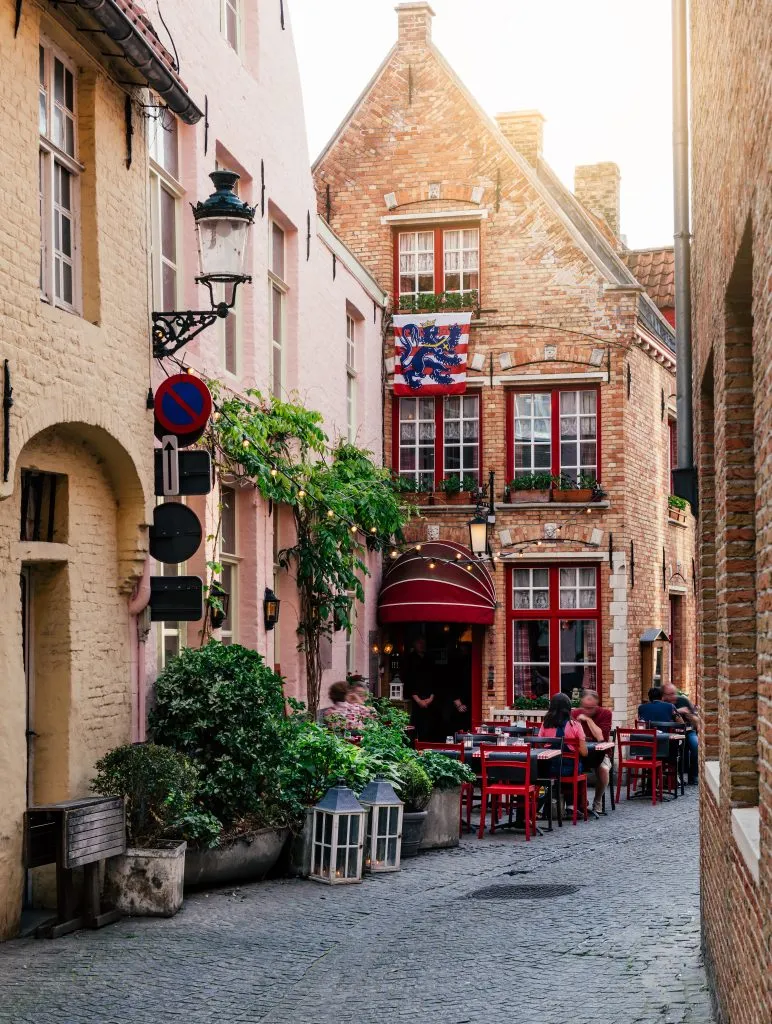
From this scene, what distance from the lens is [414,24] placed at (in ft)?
74.0

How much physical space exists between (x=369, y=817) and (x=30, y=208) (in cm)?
564

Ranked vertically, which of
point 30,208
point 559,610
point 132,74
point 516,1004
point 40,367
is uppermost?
point 132,74

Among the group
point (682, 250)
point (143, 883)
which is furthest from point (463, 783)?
point (682, 250)

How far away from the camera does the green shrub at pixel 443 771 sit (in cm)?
1290

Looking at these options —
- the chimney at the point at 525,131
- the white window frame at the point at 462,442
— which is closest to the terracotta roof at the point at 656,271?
the chimney at the point at 525,131

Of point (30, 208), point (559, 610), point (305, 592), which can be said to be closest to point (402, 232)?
point (559, 610)

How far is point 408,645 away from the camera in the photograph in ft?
71.9

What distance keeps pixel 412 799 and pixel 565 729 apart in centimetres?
349

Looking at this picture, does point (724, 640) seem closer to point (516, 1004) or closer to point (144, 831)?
point (516, 1004)

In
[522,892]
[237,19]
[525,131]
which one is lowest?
[522,892]

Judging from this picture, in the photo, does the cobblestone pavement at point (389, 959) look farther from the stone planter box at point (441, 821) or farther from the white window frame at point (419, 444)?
the white window frame at point (419, 444)

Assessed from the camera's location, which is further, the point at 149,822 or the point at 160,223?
the point at 160,223

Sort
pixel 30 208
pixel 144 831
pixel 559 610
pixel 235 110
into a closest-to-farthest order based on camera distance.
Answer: pixel 30 208 → pixel 144 831 → pixel 235 110 → pixel 559 610

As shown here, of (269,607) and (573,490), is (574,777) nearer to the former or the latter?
(269,607)
